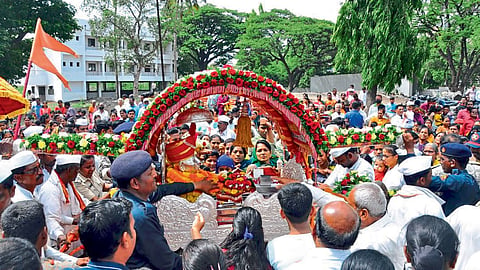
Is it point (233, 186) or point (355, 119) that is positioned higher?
point (355, 119)

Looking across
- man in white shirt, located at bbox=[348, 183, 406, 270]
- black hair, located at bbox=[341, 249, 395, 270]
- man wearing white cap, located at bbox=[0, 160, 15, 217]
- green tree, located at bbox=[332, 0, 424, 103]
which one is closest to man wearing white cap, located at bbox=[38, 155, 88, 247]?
man wearing white cap, located at bbox=[0, 160, 15, 217]

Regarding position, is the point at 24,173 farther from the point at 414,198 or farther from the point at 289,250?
the point at 414,198

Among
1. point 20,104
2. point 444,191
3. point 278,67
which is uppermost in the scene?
point 278,67

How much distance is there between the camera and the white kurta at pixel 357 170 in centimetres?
561

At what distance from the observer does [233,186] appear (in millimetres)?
5809

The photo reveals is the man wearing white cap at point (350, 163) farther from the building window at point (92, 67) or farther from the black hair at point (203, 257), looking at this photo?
the building window at point (92, 67)

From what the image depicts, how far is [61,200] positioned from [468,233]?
3.72 m

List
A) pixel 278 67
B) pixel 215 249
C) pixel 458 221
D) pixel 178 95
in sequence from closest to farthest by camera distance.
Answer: pixel 215 249 → pixel 458 221 → pixel 178 95 → pixel 278 67

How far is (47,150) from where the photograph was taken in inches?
222

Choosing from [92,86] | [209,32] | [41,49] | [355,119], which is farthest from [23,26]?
[355,119]

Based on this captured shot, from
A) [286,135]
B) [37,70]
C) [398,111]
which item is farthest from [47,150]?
[37,70]

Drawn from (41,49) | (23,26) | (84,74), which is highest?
(23,26)

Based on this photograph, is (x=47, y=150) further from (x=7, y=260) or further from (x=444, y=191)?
(x=444, y=191)

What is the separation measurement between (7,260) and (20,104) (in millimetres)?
4699
